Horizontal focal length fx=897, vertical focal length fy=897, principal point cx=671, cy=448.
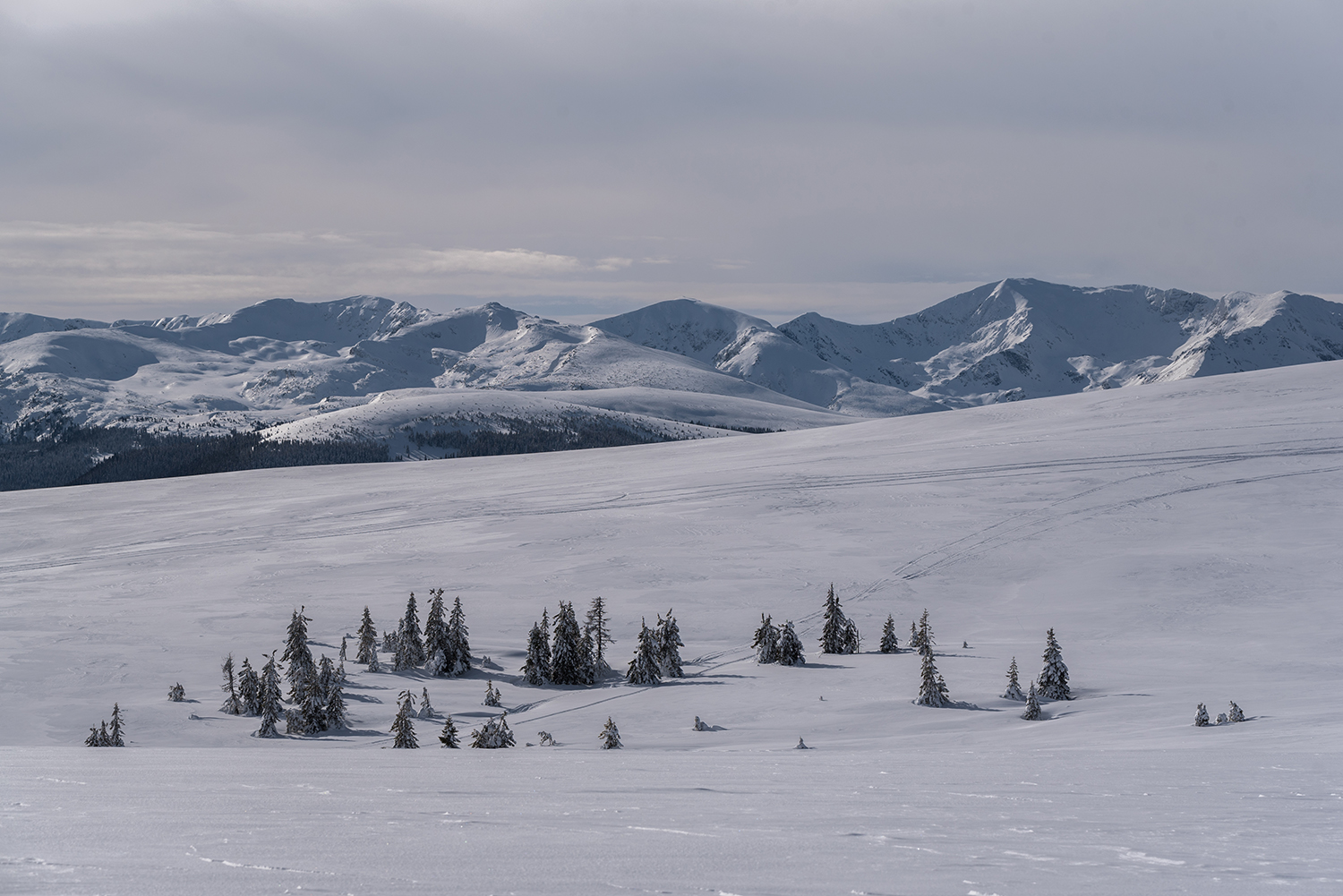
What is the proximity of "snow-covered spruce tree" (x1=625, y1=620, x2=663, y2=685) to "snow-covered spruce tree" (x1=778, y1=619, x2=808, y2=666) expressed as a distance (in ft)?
14.4

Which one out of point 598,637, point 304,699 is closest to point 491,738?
point 304,699

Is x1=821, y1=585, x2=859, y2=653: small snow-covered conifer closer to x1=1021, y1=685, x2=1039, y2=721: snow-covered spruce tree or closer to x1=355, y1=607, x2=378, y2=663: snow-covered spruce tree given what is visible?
x1=1021, y1=685, x2=1039, y2=721: snow-covered spruce tree

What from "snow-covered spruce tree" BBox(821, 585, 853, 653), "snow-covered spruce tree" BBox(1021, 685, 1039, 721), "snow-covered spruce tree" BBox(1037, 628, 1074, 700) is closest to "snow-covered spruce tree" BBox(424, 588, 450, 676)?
"snow-covered spruce tree" BBox(821, 585, 853, 653)

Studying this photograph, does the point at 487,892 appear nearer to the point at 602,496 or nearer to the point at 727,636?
the point at 727,636

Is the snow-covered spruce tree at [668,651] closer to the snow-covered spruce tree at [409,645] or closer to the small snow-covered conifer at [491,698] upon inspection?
the small snow-covered conifer at [491,698]

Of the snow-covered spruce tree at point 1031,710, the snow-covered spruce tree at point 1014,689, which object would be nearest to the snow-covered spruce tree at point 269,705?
the snow-covered spruce tree at point 1031,710

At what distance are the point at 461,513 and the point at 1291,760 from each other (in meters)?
49.9

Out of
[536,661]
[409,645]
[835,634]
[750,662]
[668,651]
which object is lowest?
[750,662]

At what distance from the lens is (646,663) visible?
2853cm

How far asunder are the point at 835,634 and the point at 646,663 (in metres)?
7.40

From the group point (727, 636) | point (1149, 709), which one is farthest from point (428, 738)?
point (1149, 709)

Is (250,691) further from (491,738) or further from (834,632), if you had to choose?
(834,632)

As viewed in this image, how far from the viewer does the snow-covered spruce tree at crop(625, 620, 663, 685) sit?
2845 centimetres

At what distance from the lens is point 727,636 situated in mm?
33875
